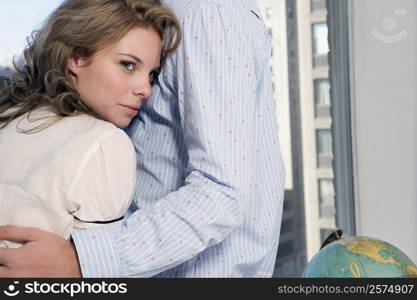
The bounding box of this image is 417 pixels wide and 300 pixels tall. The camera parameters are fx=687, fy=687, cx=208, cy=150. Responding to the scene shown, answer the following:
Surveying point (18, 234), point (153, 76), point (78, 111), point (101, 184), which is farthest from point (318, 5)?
point (18, 234)

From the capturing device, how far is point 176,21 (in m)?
1.18

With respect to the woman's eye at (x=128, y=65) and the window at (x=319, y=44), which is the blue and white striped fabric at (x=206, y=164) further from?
the window at (x=319, y=44)

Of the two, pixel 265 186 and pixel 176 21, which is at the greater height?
pixel 176 21

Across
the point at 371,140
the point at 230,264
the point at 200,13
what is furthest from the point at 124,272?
the point at 371,140

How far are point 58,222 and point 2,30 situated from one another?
1125 millimetres

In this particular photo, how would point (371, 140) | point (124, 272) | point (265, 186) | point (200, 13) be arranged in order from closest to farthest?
point (124, 272), point (200, 13), point (265, 186), point (371, 140)

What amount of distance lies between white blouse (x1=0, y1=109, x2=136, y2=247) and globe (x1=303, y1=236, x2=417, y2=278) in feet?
1.38

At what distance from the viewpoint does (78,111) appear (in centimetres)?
119

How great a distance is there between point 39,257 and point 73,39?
1.35ft

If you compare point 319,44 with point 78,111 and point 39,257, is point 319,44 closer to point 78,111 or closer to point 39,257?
point 78,111

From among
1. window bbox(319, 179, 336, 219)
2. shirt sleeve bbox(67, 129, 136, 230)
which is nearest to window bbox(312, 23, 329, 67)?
window bbox(319, 179, 336, 219)

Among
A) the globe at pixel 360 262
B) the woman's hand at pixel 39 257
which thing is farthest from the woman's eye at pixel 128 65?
the globe at pixel 360 262

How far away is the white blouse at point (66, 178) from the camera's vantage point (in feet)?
3.50

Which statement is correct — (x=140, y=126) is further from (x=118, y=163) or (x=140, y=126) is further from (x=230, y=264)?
(x=230, y=264)
